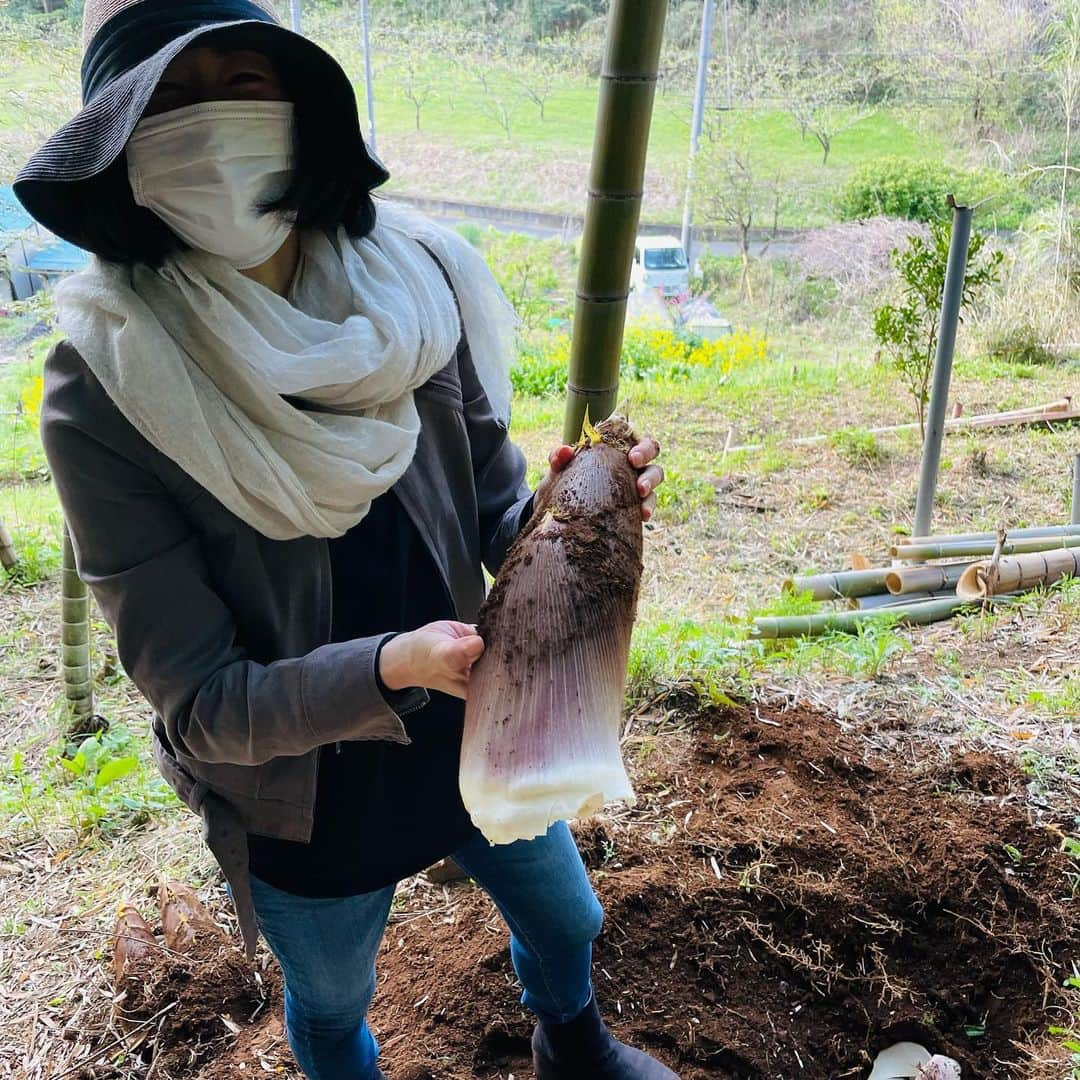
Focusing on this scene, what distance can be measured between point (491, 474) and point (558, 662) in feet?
1.56

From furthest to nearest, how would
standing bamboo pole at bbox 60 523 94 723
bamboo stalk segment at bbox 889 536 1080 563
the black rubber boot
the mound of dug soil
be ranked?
bamboo stalk segment at bbox 889 536 1080 563
standing bamboo pole at bbox 60 523 94 723
the mound of dug soil
the black rubber boot

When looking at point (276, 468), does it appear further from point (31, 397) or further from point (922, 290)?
point (31, 397)

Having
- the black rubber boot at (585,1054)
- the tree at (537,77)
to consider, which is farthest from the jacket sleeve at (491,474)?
the tree at (537,77)

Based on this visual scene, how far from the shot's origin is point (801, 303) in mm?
13367

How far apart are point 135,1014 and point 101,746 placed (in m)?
1.25

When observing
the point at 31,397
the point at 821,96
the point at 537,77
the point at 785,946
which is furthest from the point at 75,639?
the point at 821,96

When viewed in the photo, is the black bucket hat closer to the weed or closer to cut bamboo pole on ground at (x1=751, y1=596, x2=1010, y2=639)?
cut bamboo pole on ground at (x1=751, y1=596, x2=1010, y2=639)

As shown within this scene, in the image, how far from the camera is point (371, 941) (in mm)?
1395

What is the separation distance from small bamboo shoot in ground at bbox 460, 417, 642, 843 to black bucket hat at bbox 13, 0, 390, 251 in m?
0.66

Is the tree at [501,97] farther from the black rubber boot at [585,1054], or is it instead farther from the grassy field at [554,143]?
the black rubber boot at [585,1054]

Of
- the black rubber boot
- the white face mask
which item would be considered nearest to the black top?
the white face mask

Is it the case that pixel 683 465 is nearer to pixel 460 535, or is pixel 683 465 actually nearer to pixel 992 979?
pixel 992 979

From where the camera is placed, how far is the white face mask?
1.12m

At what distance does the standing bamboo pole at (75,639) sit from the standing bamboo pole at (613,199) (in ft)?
5.28
